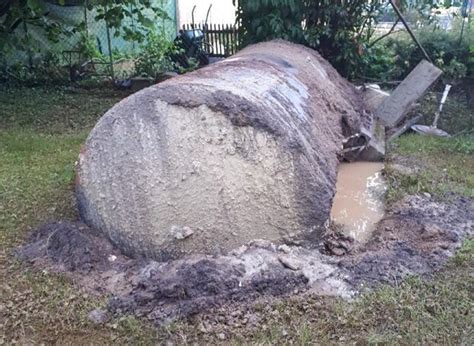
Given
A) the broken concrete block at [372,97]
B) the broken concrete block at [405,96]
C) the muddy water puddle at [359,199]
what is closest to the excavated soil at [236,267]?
the muddy water puddle at [359,199]

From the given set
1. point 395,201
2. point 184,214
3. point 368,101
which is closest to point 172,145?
point 184,214

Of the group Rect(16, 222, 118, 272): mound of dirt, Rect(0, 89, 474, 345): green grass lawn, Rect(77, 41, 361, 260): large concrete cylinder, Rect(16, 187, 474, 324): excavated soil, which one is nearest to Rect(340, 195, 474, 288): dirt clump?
Rect(16, 187, 474, 324): excavated soil

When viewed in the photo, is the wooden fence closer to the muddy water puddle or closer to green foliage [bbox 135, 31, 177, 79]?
green foliage [bbox 135, 31, 177, 79]

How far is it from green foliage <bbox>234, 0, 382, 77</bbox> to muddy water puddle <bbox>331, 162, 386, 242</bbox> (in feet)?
8.60

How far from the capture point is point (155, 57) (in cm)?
935

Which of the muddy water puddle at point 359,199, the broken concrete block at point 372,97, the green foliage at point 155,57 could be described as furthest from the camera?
the green foliage at point 155,57

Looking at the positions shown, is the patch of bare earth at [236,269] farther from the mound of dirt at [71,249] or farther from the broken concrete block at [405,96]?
the broken concrete block at [405,96]

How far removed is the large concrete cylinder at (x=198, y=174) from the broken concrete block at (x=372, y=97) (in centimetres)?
331

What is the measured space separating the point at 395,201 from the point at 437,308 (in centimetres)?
163

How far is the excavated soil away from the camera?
3.02m

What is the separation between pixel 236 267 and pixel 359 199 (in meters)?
1.85

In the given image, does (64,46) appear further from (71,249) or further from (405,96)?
(71,249)

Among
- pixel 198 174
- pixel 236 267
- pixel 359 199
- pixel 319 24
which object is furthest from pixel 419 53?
pixel 236 267

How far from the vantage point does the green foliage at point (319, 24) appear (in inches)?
291
